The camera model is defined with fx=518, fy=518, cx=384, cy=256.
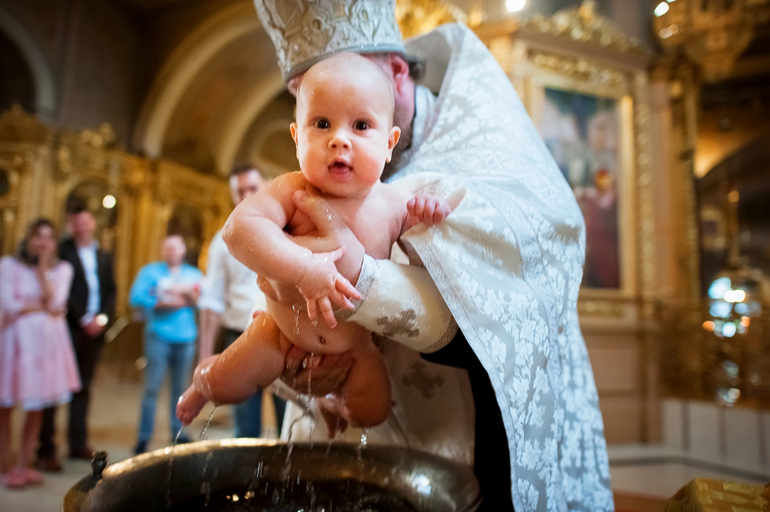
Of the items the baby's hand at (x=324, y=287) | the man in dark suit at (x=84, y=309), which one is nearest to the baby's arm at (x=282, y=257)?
the baby's hand at (x=324, y=287)

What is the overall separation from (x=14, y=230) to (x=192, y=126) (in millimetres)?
2787

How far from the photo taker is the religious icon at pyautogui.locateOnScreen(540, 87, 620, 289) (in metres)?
4.51

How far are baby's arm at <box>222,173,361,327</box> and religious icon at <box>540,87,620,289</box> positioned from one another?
13.3 ft

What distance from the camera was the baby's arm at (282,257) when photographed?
75 centimetres

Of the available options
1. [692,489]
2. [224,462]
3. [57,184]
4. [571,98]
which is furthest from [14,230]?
[692,489]

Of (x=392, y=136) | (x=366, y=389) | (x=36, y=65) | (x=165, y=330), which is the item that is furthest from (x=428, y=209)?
(x=36, y=65)

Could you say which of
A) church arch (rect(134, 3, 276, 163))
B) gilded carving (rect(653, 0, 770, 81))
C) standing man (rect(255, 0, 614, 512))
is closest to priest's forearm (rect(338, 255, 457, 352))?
standing man (rect(255, 0, 614, 512))

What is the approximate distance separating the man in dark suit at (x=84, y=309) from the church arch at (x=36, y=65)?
4.44 m

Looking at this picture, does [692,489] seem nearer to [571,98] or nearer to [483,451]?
[483,451]

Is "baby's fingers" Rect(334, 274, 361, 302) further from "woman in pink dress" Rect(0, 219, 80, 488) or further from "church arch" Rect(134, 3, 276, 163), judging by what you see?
"church arch" Rect(134, 3, 276, 163)

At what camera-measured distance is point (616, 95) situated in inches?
187

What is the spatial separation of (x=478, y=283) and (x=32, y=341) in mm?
3248

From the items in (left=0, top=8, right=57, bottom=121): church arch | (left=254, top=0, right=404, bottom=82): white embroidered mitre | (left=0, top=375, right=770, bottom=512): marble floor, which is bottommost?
(left=0, top=375, right=770, bottom=512): marble floor

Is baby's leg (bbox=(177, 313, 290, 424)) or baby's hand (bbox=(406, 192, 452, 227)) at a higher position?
baby's hand (bbox=(406, 192, 452, 227))
